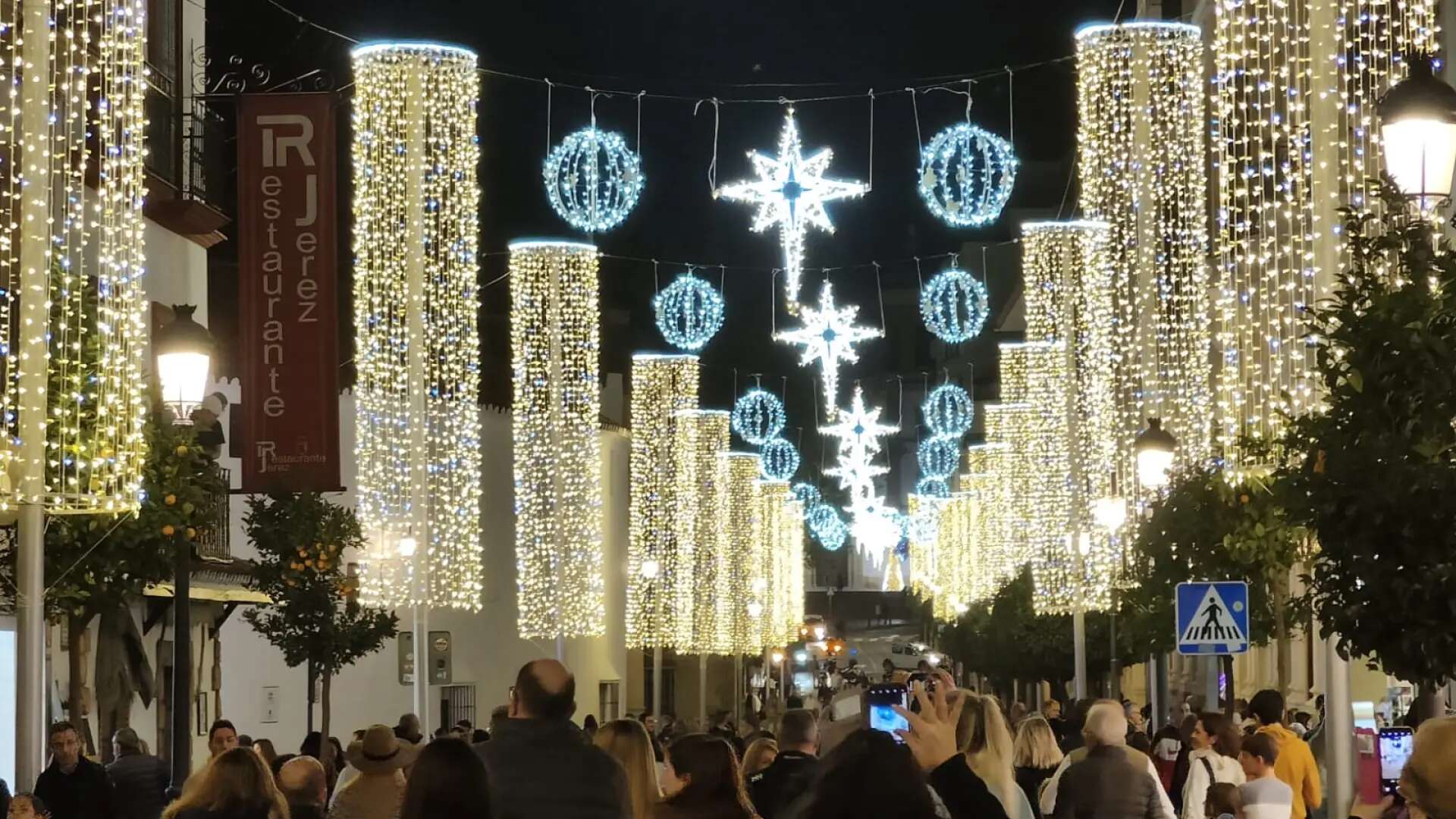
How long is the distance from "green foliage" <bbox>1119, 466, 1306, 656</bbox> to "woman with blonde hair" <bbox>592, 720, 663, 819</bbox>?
12.9m

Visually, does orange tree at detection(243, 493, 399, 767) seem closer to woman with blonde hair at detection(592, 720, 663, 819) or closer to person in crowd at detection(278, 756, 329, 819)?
person in crowd at detection(278, 756, 329, 819)

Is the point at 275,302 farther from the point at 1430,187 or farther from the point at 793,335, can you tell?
the point at 793,335

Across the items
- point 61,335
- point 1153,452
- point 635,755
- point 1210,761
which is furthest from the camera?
point 1153,452

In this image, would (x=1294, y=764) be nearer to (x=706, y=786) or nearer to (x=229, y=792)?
(x=706, y=786)

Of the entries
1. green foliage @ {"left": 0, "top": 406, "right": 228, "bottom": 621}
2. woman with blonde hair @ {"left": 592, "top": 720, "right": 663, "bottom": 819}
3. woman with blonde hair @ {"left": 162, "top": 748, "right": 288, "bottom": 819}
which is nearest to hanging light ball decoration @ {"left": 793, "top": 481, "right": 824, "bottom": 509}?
green foliage @ {"left": 0, "top": 406, "right": 228, "bottom": 621}

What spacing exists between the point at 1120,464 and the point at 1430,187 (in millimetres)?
20172

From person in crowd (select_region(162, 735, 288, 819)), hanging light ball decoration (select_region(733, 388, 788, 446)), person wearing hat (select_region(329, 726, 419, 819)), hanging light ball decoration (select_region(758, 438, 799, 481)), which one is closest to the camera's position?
person in crowd (select_region(162, 735, 288, 819))

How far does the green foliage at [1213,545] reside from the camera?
79.3ft

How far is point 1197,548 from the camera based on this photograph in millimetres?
25453

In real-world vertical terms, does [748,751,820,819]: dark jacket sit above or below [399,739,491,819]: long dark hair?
below

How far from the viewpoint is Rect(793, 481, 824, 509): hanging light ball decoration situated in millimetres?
89562

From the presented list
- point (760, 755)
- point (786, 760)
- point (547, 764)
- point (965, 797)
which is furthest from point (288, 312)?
point (965, 797)

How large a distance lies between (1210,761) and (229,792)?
7.96 meters

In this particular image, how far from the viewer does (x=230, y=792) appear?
888 cm
